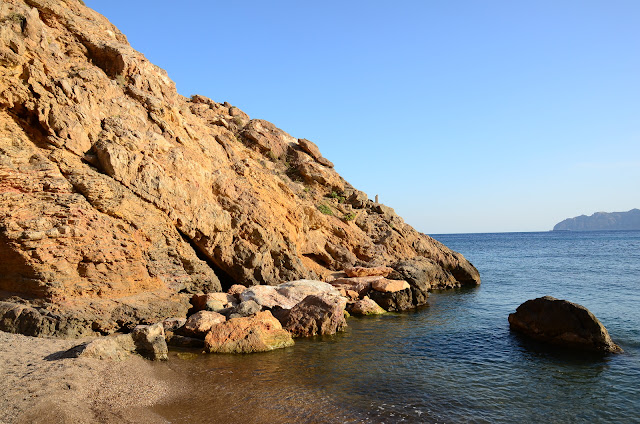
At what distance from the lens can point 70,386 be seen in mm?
8570

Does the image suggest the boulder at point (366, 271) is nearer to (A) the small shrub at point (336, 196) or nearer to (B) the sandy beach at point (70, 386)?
(A) the small shrub at point (336, 196)

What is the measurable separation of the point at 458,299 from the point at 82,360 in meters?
21.1

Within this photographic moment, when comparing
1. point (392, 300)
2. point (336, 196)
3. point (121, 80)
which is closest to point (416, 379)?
point (392, 300)

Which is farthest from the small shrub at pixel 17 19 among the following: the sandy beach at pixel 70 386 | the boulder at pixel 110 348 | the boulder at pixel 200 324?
the boulder at pixel 200 324

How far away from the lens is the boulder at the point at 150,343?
11.6 meters

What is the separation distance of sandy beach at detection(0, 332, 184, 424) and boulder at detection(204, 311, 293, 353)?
1962 mm

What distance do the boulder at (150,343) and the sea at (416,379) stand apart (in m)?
0.45

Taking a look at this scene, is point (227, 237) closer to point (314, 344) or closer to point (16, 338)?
point (314, 344)

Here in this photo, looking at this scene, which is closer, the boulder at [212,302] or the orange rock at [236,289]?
the boulder at [212,302]

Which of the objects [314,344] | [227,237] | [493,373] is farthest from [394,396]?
[227,237]

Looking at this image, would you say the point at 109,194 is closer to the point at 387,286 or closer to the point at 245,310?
the point at 245,310

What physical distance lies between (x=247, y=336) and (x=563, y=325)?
11.3m

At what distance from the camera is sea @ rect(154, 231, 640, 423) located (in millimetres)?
9008

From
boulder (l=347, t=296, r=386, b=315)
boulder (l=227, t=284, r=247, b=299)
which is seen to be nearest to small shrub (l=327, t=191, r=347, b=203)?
boulder (l=347, t=296, r=386, b=315)
